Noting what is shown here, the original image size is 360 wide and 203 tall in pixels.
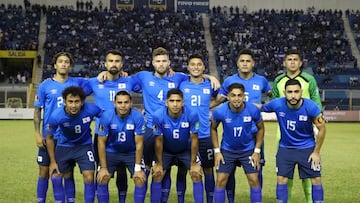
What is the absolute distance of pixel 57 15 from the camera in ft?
138

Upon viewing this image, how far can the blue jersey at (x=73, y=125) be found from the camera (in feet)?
21.9

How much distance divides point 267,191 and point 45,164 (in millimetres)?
3969

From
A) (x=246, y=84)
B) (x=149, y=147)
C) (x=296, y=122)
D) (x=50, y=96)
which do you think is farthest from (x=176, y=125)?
(x=50, y=96)

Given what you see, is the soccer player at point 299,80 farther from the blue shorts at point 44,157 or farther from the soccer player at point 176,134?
the blue shorts at point 44,157

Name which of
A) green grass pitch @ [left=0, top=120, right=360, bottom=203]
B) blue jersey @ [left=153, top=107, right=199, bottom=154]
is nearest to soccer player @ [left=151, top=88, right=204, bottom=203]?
blue jersey @ [left=153, top=107, right=199, bottom=154]

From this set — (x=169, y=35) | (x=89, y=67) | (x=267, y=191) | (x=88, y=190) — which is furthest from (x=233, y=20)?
(x=88, y=190)

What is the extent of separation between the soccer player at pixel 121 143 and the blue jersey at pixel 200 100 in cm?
84

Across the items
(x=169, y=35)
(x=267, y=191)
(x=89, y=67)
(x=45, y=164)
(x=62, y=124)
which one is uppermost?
(x=169, y=35)

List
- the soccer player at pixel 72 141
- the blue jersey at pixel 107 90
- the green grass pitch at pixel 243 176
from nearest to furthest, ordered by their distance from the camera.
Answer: the soccer player at pixel 72 141
the blue jersey at pixel 107 90
the green grass pitch at pixel 243 176

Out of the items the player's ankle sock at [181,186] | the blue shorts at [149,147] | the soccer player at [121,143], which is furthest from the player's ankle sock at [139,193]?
the player's ankle sock at [181,186]

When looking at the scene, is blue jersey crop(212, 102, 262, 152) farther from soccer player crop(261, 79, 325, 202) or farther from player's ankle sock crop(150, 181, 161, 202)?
player's ankle sock crop(150, 181, 161, 202)

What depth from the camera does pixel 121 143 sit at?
6.70m

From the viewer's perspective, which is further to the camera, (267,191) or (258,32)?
(258,32)

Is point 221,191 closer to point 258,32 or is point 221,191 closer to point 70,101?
point 70,101
